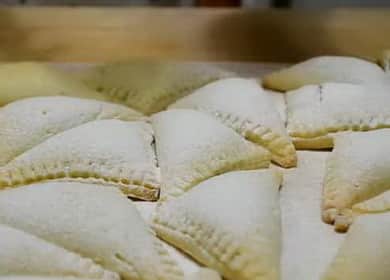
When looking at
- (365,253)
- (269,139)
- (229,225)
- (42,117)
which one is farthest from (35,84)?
(365,253)

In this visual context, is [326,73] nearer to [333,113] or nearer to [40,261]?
[333,113]

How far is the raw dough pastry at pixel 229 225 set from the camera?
917mm

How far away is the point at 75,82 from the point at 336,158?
0.52 m

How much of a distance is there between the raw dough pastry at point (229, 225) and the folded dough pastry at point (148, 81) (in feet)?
1.04

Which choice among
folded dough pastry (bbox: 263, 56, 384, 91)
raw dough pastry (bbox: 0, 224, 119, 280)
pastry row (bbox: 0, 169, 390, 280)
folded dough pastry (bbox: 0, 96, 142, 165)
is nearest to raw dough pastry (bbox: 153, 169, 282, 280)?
pastry row (bbox: 0, 169, 390, 280)

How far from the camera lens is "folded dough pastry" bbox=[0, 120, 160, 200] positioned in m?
1.07

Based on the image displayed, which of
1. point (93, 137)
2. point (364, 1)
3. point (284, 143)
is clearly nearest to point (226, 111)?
point (284, 143)

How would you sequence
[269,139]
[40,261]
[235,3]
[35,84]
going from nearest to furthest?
[40,261]
[269,139]
[35,84]
[235,3]

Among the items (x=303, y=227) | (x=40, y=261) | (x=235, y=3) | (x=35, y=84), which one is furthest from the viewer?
(x=235, y=3)

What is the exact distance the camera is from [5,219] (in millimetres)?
964

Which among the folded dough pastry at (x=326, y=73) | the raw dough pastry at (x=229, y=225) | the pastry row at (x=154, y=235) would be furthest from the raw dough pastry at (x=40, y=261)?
the folded dough pastry at (x=326, y=73)

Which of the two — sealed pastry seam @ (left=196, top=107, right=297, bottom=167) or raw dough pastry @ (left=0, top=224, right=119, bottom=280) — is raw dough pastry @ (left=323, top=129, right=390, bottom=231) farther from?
raw dough pastry @ (left=0, top=224, right=119, bottom=280)

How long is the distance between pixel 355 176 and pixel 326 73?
14.0 inches

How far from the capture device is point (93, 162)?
1.09 m
